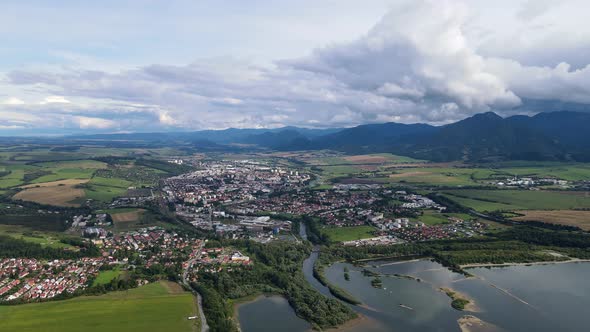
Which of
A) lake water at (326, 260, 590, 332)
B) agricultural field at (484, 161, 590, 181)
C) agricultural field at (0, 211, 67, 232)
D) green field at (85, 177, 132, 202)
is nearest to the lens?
lake water at (326, 260, 590, 332)

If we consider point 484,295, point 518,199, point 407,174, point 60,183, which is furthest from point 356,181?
point 484,295

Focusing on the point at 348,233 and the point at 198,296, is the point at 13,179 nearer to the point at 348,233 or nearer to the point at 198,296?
the point at 348,233

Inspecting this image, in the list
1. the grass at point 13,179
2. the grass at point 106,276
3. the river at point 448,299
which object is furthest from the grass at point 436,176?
the grass at point 13,179

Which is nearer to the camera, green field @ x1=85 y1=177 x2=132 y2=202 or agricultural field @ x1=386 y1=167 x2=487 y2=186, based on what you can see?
green field @ x1=85 y1=177 x2=132 y2=202

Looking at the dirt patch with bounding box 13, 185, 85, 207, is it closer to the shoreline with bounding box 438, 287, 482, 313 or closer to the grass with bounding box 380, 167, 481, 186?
the shoreline with bounding box 438, 287, 482, 313

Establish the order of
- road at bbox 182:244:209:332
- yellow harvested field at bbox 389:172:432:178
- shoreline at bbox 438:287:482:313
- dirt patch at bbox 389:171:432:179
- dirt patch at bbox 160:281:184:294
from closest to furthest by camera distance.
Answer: road at bbox 182:244:209:332, shoreline at bbox 438:287:482:313, dirt patch at bbox 160:281:184:294, dirt patch at bbox 389:171:432:179, yellow harvested field at bbox 389:172:432:178

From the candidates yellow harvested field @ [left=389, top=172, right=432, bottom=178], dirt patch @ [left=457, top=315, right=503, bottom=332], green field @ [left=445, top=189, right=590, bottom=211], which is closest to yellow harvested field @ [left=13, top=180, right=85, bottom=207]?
dirt patch @ [left=457, top=315, right=503, bottom=332]

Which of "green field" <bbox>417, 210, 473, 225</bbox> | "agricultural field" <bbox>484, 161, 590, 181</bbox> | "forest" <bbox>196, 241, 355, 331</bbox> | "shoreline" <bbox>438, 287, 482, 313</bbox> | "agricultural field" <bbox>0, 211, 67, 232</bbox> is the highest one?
"agricultural field" <bbox>484, 161, 590, 181</bbox>

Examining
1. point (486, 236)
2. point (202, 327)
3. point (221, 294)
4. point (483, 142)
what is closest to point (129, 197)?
point (221, 294)
